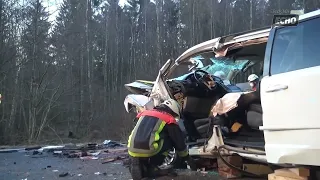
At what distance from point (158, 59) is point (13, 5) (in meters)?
13.6

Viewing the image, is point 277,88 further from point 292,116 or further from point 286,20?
point 286,20

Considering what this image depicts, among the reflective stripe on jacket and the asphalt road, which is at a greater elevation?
the reflective stripe on jacket

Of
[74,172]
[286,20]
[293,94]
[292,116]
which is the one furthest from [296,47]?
[74,172]

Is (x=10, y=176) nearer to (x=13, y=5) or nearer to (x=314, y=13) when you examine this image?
(x=314, y=13)

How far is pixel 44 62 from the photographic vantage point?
95.7ft

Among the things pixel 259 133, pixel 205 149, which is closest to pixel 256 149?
pixel 259 133

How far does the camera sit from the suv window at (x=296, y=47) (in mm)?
3445

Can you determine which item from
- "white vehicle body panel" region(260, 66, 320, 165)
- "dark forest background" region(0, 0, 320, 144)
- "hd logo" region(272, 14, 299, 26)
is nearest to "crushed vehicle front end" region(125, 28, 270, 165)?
"hd logo" region(272, 14, 299, 26)

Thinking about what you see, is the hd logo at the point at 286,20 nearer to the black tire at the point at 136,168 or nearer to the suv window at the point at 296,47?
the suv window at the point at 296,47

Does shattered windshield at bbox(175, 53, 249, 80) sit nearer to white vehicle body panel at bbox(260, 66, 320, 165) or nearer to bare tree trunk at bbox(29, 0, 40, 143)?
white vehicle body panel at bbox(260, 66, 320, 165)

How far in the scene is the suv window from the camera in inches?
136

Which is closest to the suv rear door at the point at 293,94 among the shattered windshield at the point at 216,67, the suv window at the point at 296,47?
the suv window at the point at 296,47

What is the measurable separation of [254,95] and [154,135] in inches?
59.7

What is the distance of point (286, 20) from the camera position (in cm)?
390
